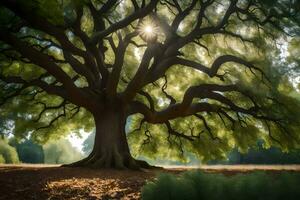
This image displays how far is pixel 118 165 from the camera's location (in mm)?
16109

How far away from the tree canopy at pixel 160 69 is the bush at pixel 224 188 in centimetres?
811

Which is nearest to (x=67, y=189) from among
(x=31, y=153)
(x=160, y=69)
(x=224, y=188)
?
(x=224, y=188)

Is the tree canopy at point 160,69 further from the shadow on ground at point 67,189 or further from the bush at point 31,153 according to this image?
the bush at point 31,153

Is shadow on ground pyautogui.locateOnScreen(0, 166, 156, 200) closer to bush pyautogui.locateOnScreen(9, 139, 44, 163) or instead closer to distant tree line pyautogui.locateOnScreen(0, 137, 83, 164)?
distant tree line pyautogui.locateOnScreen(0, 137, 83, 164)

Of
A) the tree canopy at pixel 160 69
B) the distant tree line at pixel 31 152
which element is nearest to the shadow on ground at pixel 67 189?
the tree canopy at pixel 160 69

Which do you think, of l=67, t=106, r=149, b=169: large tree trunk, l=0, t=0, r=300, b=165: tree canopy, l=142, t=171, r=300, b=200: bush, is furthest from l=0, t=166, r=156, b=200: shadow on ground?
l=67, t=106, r=149, b=169: large tree trunk

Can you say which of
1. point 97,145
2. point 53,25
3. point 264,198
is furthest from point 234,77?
point 264,198

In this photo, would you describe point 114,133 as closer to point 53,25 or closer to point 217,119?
point 53,25

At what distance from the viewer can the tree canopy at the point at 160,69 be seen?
15.2 meters

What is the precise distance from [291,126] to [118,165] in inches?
358

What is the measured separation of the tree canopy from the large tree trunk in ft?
0.46

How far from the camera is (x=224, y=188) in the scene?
15.7 ft

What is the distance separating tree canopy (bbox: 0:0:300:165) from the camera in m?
15.2

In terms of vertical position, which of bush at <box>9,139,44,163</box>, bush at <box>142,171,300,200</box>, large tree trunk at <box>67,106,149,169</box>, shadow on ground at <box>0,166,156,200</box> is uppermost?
bush at <box>9,139,44,163</box>
